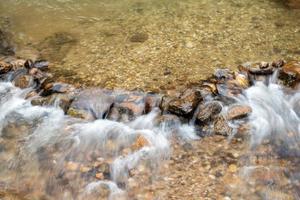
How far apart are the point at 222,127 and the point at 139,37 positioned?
361cm

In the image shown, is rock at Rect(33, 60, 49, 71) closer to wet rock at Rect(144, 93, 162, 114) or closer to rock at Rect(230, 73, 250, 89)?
wet rock at Rect(144, 93, 162, 114)

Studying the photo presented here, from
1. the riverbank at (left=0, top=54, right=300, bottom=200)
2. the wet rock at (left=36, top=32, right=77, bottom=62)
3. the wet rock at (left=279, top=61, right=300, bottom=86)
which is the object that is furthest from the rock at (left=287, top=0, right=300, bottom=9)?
the wet rock at (left=36, top=32, right=77, bottom=62)

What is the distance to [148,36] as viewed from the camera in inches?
348

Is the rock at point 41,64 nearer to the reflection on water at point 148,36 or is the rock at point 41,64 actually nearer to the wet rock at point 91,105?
the reflection on water at point 148,36

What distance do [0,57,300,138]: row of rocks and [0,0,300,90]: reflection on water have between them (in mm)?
358

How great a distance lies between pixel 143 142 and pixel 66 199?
148cm

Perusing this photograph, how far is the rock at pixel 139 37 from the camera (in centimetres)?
875

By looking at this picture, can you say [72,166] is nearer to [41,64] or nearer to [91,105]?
[91,105]

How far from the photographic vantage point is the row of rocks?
6.34 metres

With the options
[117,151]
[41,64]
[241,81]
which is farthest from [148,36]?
[117,151]

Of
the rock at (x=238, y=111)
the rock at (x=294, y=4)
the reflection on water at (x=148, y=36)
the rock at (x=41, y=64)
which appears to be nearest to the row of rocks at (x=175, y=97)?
the rock at (x=238, y=111)

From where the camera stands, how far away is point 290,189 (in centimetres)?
502

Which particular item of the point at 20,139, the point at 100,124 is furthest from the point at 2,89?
the point at 100,124

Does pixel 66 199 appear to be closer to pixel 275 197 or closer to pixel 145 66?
pixel 275 197
